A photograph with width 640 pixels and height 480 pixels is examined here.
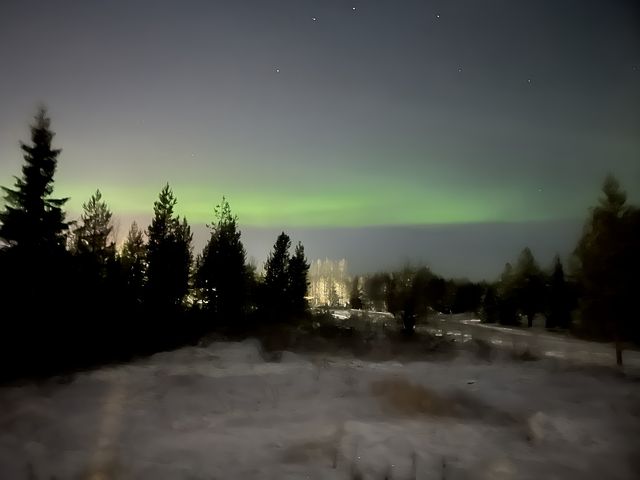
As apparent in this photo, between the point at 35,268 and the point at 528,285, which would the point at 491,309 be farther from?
the point at 35,268

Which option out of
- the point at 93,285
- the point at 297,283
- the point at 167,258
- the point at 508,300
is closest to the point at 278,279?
the point at 297,283

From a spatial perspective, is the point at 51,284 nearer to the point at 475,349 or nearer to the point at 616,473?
the point at 616,473

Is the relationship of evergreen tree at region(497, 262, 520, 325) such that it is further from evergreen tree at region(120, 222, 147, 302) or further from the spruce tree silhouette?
the spruce tree silhouette

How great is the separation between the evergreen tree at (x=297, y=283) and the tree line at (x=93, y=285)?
4.44 meters

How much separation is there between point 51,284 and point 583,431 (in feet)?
58.1

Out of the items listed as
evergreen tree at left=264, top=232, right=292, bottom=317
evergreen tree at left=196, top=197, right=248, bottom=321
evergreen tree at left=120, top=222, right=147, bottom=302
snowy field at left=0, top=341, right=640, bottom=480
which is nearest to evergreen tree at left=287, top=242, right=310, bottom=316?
evergreen tree at left=264, top=232, right=292, bottom=317

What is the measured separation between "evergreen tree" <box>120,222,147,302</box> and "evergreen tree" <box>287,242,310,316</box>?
12.2 meters

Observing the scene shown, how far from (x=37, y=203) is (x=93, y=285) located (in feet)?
15.2

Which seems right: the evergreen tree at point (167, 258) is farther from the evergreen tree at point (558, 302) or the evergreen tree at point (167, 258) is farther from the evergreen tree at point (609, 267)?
the evergreen tree at point (558, 302)

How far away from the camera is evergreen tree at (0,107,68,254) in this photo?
16.9m

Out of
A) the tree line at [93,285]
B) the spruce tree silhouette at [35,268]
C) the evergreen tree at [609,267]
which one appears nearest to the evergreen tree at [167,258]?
the tree line at [93,285]

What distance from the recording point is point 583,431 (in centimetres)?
988

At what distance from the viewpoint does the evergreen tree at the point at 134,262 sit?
21.2 meters

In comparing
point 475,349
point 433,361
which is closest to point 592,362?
point 475,349
